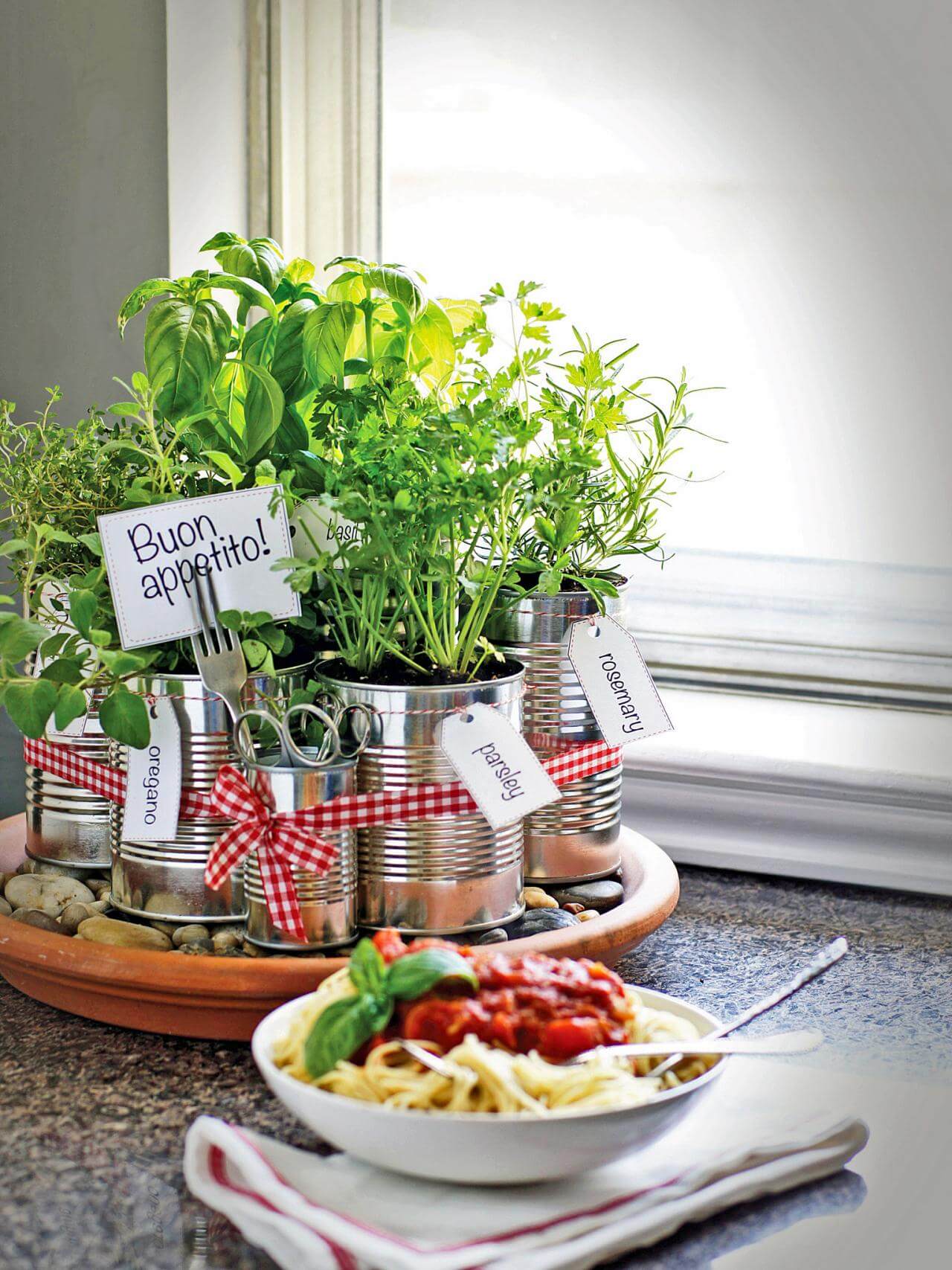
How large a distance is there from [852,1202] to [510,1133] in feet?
0.65

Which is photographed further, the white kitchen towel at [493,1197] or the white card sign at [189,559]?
the white card sign at [189,559]

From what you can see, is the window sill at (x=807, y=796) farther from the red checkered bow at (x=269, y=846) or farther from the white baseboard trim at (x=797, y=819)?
the red checkered bow at (x=269, y=846)

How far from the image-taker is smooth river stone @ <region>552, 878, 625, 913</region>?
1.05m

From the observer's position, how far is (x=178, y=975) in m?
0.88

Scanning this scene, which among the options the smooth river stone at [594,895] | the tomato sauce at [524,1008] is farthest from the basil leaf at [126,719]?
the smooth river stone at [594,895]

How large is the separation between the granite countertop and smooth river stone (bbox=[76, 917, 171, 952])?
0.06 m

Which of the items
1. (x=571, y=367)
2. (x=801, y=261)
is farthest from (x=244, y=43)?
(x=571, y=367)

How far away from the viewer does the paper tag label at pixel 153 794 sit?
94 cm

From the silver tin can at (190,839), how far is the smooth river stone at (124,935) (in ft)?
0.06

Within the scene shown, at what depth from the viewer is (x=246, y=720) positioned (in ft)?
3.05

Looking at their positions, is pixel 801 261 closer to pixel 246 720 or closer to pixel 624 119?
pixel 624 119

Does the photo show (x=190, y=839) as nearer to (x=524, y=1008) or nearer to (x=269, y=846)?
(x=269, y=846)

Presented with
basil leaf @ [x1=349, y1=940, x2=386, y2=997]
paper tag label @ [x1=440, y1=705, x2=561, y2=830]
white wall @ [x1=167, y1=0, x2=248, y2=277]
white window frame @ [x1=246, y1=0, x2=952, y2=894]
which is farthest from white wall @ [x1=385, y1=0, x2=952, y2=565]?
basil leaf @ [x1=349, y1=940, x2=386, y2=997]

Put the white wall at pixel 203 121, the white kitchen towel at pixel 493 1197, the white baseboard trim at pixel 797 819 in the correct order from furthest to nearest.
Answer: the white wall at pixel 203 121
the white baseboard trim at pixel 797 819
the white kitchen towel at pixel 493 1197
